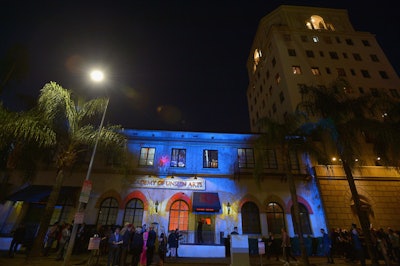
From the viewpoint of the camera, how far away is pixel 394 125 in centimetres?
1360

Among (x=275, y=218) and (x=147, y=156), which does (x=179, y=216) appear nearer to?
(x=147, y=156)

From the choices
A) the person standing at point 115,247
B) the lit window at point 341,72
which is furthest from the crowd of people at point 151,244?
the lit window at point 341,72

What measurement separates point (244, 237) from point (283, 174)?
954 cm

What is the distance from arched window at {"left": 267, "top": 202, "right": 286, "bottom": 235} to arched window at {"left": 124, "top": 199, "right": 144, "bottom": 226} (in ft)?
34.3

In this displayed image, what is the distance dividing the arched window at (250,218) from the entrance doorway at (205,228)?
2.57 metres

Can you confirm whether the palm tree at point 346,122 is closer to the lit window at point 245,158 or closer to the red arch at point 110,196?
the lit window at point 245,158

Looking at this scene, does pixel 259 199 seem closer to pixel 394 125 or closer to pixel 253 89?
pixel 394 125

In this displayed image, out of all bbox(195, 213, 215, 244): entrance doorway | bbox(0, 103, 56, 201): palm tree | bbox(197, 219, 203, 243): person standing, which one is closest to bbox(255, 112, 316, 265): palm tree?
bbox(195, 213, 215, 244): entrance doorway

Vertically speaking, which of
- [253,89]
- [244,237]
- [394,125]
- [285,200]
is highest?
[253,89]

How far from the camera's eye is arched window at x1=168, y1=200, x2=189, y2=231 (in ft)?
51.9

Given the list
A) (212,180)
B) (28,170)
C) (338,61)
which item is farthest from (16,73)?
(338,61)

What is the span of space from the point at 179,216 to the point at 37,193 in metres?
11.0

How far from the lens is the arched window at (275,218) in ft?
52.6

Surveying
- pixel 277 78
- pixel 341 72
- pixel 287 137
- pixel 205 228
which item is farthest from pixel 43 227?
pixel 341 72
